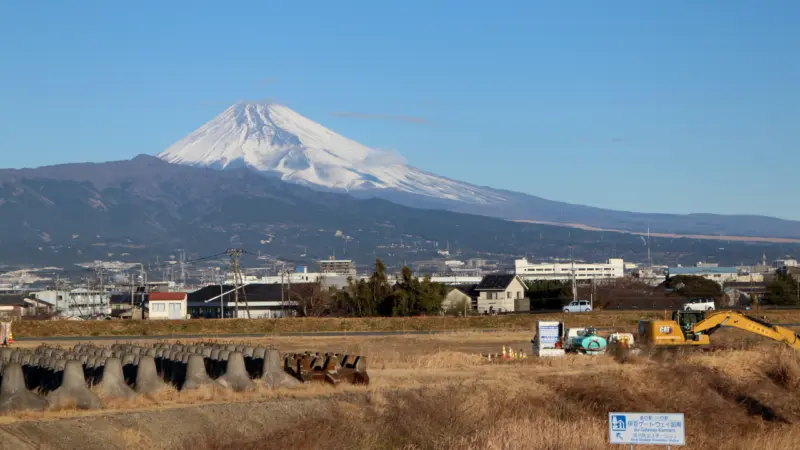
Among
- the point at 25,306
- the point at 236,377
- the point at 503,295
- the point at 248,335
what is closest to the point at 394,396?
the point at 236,377

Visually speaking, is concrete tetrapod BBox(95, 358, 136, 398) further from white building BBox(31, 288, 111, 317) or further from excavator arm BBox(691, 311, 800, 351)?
white building BBox(31, 288, 111, 317)

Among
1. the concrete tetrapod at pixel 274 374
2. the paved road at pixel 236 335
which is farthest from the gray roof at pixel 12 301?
→ the concrete tetrapod at pixel 274 374

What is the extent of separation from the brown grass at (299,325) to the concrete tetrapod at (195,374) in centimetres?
4296

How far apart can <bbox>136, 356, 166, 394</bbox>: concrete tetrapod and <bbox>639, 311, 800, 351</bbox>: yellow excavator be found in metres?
27.1

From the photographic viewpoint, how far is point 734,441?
117ft

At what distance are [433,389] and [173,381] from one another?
7.83m

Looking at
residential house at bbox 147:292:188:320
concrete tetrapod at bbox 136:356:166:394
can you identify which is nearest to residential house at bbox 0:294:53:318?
residential house at bbox 147:292:188:320

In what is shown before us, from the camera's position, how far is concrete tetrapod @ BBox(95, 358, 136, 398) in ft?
103

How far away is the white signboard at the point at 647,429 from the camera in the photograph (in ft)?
76.1

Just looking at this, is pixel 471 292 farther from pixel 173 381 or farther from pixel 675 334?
pixel 173 381

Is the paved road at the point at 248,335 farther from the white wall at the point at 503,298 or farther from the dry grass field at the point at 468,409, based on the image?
the white wall at the point at 503,298

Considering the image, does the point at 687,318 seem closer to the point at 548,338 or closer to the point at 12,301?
the point at 548,338

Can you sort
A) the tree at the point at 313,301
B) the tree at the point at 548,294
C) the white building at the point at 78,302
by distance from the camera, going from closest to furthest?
the tree at the point at 313,301, the tree at the point at 548,294, the white building at the point at 78,302

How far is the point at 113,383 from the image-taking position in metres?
31.7
